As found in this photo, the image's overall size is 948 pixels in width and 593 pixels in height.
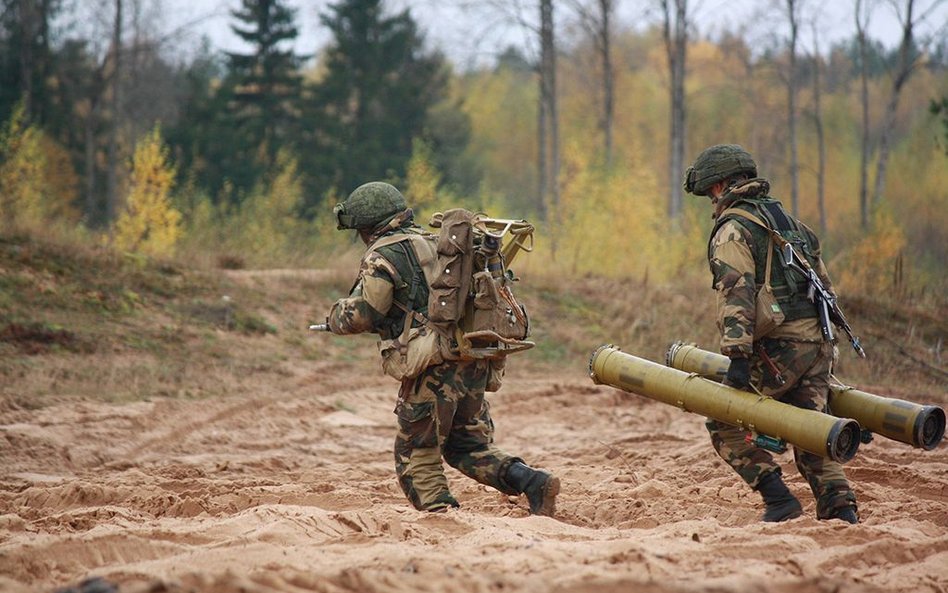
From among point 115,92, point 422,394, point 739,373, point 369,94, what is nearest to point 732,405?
point 739,373

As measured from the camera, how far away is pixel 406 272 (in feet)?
20.5

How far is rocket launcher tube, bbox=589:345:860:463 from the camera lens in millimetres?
5402

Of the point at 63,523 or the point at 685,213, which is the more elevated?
the point at 685,213

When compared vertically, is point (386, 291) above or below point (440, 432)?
above

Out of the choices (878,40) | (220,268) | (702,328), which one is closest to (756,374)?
(702,328)

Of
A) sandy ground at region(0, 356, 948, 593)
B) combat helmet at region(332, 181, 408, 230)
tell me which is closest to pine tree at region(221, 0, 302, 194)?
sandy ground at region(0, 356, 948, 593)

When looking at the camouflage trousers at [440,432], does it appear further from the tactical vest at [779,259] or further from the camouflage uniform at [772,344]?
the tactical vest at [779,259]

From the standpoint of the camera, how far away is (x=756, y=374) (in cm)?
594

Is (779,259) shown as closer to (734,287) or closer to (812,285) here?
(812,285)

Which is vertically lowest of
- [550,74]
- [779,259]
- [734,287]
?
[734,287]

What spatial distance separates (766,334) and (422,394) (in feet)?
6.45

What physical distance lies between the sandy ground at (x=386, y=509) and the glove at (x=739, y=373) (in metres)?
0.81

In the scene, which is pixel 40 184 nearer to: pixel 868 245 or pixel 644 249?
pixel 644 249

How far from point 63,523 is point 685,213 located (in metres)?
19.5
